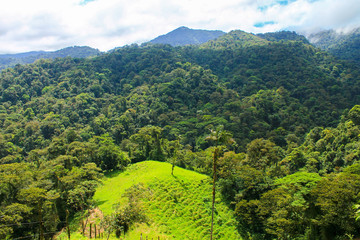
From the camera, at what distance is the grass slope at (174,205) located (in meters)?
24.2

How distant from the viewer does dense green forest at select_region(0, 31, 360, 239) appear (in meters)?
22.3

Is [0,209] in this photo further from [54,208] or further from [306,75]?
[306,75]

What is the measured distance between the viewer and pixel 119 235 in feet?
68.3

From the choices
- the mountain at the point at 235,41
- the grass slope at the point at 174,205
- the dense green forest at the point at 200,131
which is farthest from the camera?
the mountain at the point at 235,41

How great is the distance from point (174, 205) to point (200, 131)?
39373mm

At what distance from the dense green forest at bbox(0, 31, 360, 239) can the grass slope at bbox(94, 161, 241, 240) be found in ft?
7.23

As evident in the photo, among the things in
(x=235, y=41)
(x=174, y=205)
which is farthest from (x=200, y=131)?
(x=235, y=41)

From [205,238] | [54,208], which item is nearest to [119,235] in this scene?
[205,238]

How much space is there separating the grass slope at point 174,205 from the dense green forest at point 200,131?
2.20 m

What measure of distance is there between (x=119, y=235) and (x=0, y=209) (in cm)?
→ 1284

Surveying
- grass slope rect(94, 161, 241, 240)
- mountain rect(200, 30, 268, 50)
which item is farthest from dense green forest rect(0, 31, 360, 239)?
mountain rect(200, 30, 268, 50)

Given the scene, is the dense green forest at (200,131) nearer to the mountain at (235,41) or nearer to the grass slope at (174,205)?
the grass slope at (174,205)

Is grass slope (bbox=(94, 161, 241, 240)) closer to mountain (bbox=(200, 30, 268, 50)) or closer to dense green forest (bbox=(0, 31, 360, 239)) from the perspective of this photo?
dense green forest (bbox=(0, 31, 360, 239))

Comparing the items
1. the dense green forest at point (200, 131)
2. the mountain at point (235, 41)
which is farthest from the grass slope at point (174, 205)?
the mountain at point (235, 41)
